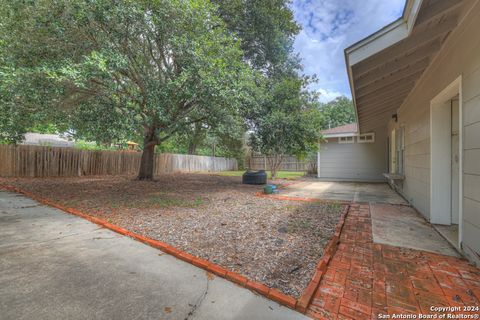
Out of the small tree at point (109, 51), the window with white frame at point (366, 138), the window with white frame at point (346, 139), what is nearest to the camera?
the small tree at point (109, 51)

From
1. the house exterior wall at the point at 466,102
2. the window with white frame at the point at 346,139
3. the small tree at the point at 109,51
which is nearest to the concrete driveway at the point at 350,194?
the house exterior wall at the point at 466,102

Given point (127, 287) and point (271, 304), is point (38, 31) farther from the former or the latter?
point (271, 304)

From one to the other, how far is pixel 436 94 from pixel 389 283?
330 centimetres

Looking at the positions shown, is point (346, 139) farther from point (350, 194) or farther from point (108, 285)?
point (108, 285)

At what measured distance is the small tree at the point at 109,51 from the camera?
473cm

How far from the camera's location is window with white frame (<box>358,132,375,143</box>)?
1123cm

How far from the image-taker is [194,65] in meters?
5.21

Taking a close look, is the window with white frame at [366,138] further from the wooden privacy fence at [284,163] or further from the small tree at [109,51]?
the small tree at [109,51]

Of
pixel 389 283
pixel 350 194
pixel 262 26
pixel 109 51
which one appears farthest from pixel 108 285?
pixel 262 26

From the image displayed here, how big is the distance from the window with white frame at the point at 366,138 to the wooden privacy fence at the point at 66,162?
11.8m

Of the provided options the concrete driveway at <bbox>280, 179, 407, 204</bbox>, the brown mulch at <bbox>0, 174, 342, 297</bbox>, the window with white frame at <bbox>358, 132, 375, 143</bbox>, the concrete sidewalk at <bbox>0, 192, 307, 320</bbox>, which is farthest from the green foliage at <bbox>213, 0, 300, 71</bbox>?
the concrete sidewalk at <bbox>0, 192, 307, 320</bbox>

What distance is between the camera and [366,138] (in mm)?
11367

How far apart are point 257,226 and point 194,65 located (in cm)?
391

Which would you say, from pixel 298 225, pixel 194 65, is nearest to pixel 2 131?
pixel 194 65
